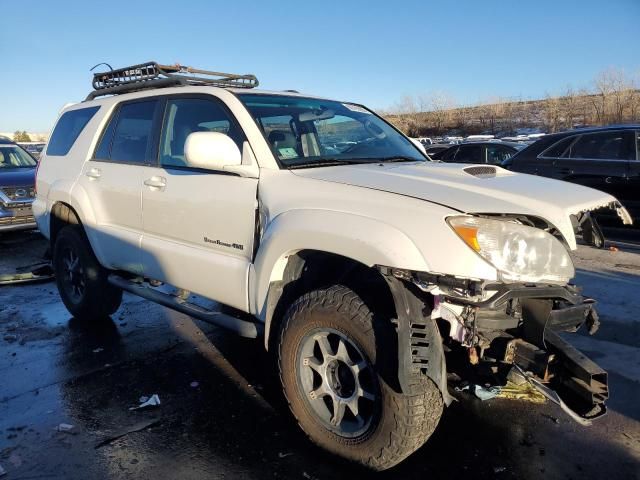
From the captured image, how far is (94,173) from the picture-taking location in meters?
4.45

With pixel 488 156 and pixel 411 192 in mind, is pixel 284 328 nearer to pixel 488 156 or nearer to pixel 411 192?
pixel 411 192

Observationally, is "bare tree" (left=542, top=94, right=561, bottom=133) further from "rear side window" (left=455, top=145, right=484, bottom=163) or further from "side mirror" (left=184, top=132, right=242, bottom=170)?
"side mirror" (left=184, top=132, right=242, bottom=170)

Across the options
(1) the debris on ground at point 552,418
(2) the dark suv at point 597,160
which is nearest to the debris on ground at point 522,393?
(1) the debris on ground at point 552,418

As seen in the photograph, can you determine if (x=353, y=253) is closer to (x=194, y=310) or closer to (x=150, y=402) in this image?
(x=194, y=310)

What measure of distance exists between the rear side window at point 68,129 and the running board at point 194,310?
1.44 m

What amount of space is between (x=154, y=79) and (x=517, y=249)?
3.34 m

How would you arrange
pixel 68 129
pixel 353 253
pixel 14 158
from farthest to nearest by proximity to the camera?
pixel 14 158
pixel 68 129
pixel 353 253

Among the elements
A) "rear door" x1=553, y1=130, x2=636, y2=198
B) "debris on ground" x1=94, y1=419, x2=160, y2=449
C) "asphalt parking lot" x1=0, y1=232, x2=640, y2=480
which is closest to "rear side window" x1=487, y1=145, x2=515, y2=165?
"rear door" x1=553, y1=130, x2=636, y2=198

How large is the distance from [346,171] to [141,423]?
1.98 metres

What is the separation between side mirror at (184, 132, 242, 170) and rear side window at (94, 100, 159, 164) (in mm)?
1042

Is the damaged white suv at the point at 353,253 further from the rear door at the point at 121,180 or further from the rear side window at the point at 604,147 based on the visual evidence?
the rear side window at the point at 604,147

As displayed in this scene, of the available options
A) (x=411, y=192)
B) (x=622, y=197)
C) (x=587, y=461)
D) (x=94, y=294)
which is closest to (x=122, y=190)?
(x=94, y=294)

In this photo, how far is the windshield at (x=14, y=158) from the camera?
1070cm

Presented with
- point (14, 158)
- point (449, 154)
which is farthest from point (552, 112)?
point (14, 158)
